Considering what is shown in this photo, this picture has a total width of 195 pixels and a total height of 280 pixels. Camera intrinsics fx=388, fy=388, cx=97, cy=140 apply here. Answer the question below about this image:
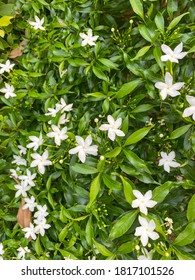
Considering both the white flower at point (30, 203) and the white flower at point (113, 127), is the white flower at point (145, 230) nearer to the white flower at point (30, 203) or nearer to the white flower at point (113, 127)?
the white flower at point (113, 127)

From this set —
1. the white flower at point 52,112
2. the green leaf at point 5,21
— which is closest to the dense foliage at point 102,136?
the white flower at point 52,112

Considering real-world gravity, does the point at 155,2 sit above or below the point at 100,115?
above

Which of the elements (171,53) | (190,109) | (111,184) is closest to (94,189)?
(111,184)

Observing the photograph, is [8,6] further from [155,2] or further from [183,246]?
[183,246]

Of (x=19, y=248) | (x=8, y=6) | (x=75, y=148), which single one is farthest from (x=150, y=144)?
(x=8, y=6)

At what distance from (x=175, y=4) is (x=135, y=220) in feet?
2.35

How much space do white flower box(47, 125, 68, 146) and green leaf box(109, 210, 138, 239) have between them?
0.33m

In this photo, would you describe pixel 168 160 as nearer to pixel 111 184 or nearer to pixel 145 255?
pixel 111 184

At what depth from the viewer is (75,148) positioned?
48.0 inches

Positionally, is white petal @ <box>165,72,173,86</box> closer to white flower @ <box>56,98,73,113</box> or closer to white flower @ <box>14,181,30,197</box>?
white flower @ <box>56,98,73,113</box>

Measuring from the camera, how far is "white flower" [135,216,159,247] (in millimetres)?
1092

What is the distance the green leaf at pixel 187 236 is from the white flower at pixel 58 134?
477 mm
